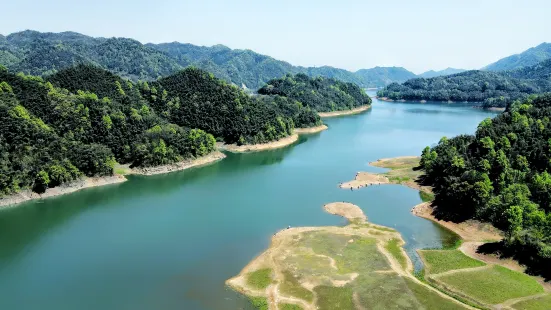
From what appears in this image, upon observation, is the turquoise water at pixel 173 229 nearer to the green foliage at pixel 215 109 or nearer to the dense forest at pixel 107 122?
the dense forest at pixel 107 122

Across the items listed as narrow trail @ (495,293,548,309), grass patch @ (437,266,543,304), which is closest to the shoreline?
grass patch @ (437,266,543,304)

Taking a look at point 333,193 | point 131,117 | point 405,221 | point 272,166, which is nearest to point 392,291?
point 405,221

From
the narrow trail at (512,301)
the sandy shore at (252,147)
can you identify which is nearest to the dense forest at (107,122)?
the sandy shore at (252,147)

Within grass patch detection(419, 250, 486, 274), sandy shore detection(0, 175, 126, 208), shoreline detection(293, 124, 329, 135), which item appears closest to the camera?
grass patch detection(419, 250, 486, 274)

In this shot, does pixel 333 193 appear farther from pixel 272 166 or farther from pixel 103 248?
pixel 103 248

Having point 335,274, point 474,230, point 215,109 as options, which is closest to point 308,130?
point 215,109

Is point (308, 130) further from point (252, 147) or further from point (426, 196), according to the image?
point (426, 196)

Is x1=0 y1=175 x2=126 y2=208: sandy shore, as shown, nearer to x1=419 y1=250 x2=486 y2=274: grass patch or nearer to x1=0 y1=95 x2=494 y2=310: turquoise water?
x1=0 y1=95 x2=494 y2=310: turquoise water
